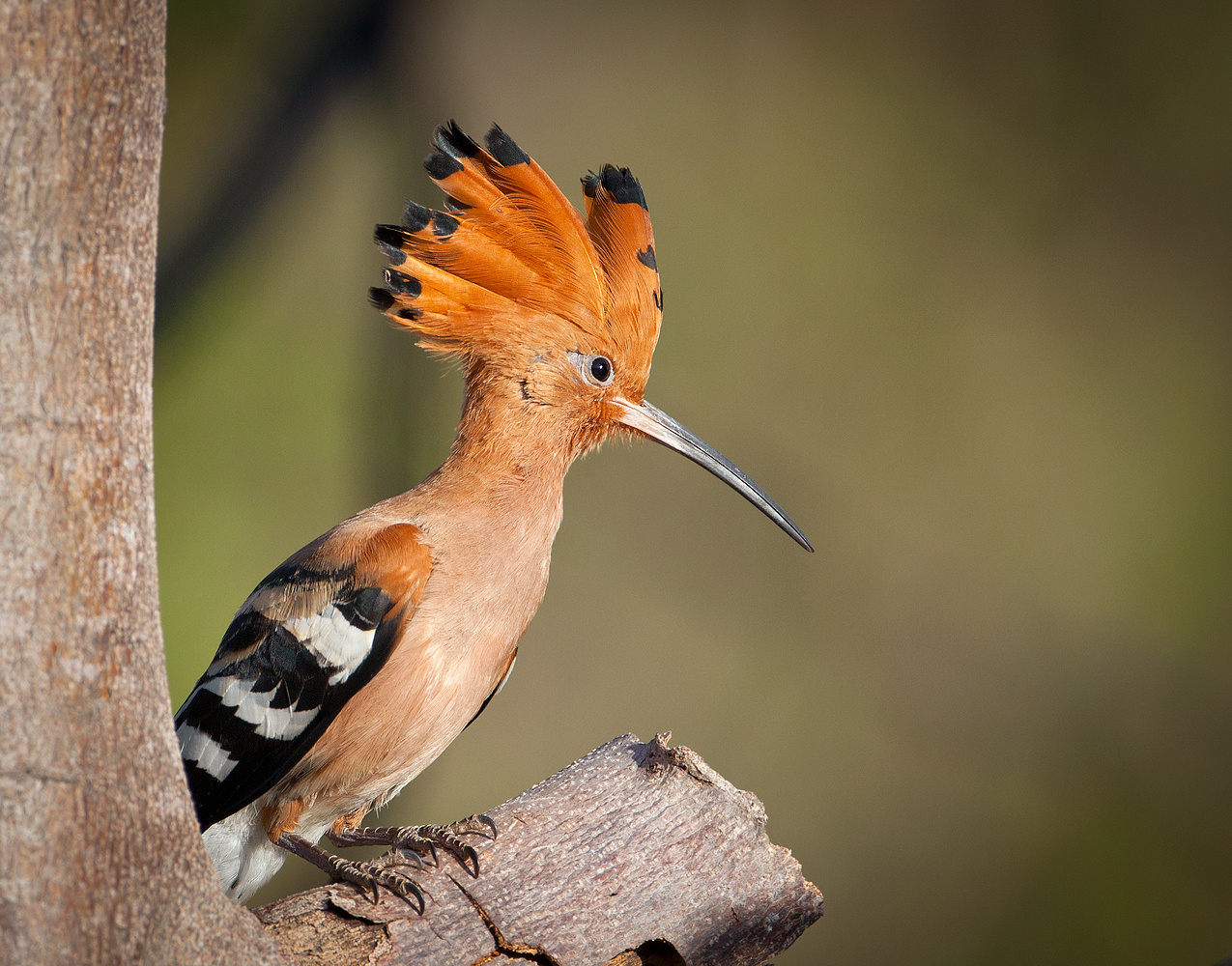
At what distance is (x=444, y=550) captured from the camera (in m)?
1.19

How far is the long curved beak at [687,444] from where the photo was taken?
1344 mm

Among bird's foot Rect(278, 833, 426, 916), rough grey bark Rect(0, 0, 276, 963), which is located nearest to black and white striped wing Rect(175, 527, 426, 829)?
bird's foot Rect(278, 833, 426, 916)

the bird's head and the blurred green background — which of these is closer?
the bird's head

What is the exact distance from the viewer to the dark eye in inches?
50.8

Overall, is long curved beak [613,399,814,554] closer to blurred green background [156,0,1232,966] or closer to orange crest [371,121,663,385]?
orange crest [371,121,663,385]

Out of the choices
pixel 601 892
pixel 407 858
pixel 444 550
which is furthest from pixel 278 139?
pixel 601 892

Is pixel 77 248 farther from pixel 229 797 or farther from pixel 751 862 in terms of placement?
pixel 751 862

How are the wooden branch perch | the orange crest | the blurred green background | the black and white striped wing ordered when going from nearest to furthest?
the wooden branch perch, the black and white striped wing, the orange crest, the blurred green background

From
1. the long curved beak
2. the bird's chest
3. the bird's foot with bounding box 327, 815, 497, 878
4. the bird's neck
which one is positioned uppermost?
the long curved beak

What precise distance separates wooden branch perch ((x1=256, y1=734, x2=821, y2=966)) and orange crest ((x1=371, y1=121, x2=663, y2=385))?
0.53 m

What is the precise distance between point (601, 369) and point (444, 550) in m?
0.31

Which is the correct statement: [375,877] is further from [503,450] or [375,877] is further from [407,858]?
[503,450]

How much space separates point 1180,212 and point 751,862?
6.83 feet

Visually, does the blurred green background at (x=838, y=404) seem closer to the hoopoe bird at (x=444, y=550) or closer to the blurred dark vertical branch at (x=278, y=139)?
the blurred dark vertical branch at (x=278, y=139)
